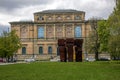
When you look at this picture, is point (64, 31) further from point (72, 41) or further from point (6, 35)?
point (72, 41)

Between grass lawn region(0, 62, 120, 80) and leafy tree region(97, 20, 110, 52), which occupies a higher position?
leafy tree region(97, 20, 110, 52)

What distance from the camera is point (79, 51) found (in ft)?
249

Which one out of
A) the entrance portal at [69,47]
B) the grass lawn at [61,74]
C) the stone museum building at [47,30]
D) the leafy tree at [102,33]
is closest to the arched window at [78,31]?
the stone museum building at [47,30]

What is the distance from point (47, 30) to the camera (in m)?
131

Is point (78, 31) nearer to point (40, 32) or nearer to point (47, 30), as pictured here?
point (47, 30)

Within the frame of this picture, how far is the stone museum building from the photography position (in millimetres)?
128500

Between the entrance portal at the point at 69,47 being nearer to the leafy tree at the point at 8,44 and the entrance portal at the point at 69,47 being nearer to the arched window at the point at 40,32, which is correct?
the leafy tree at the point at 8,44

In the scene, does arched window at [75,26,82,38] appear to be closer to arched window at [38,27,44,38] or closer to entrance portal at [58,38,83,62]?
arched window at [38,27,44,38]

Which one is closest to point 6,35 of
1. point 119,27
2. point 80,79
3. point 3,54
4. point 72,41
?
point 3,54

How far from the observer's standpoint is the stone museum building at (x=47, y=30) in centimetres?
12850

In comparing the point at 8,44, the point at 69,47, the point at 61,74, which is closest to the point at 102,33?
the point at 69,47

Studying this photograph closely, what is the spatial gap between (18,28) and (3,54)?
43.5m

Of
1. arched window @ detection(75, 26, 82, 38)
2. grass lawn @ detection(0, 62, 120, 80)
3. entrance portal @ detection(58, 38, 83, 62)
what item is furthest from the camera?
arched window @ detection(75, 26, 82, 38)

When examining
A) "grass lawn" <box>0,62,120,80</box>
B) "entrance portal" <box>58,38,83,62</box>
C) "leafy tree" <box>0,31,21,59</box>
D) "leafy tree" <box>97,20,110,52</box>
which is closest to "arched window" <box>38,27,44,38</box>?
"leafy tree" <box>0,31,21,59</box>
